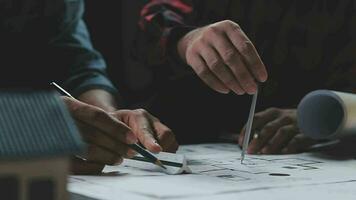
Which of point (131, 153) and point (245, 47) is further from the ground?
point (245, 47)

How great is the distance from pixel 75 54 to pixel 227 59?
1.51 ft

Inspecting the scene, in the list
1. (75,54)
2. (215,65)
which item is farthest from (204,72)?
(75,54)

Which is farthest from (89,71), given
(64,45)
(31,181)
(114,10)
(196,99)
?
(31,181)

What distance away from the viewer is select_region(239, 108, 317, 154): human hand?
99 centimetres

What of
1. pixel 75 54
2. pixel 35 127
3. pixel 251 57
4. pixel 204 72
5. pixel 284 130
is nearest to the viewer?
pixel 35 127

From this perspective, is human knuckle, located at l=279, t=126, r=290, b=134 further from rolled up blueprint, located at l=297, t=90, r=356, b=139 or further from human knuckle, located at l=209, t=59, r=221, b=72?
human knuckle, located at l=209, t=59, r=221, b=72

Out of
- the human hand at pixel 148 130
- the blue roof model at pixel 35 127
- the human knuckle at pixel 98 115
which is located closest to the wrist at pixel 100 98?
the human hand at pixel 148 130

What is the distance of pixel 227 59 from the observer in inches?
33.3

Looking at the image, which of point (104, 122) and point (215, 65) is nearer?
point (104, 122)

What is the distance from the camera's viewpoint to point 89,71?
1192mm

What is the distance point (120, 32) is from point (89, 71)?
609 mm

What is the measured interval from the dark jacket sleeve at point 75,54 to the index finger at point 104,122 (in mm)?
456

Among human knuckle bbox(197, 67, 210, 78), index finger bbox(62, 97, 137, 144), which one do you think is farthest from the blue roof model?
human knuckle bbox(197, 67, 210, 78)

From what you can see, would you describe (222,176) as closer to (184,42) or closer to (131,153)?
(131,153)
